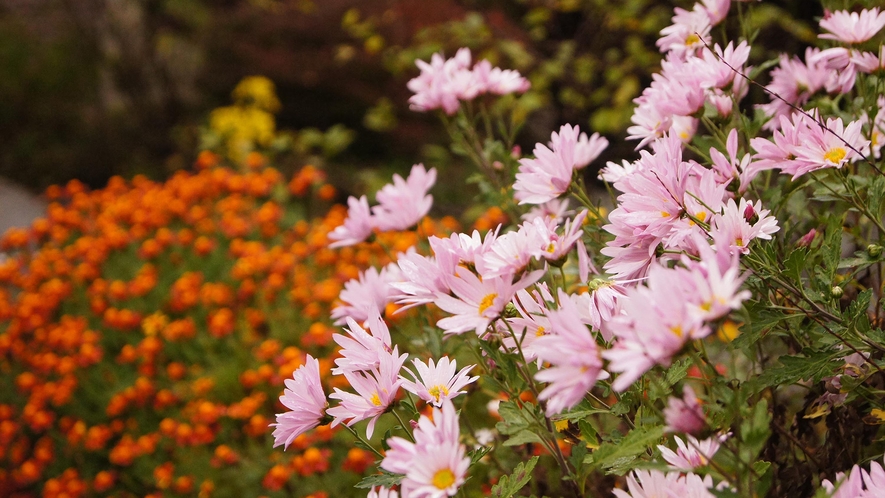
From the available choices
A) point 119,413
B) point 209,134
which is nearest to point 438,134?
point 209,134

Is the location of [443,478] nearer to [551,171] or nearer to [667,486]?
[667,486]

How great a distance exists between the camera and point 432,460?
2.58ft

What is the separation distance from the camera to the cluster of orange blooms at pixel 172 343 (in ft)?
8.10

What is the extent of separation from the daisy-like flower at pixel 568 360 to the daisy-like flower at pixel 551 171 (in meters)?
0.40

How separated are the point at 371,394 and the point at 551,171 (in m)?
0.47

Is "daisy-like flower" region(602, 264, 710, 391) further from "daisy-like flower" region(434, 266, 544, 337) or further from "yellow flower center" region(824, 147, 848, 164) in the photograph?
"yellow flower center" region(824, 147, 848, 164)

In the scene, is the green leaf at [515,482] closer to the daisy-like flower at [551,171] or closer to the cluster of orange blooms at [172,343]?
the daisy-like flower at [551,171]

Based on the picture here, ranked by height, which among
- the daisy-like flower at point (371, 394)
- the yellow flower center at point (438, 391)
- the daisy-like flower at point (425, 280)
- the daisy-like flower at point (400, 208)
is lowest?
the yellow flower center at point (438, 391)

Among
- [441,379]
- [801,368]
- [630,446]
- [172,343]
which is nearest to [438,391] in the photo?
[441,379]

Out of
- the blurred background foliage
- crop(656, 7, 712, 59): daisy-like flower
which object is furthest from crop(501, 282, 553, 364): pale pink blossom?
the blurred background foliage

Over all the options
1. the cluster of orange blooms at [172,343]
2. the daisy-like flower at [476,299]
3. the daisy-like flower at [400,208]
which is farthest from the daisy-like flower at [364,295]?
the cluster of orange blooms at [172,343]

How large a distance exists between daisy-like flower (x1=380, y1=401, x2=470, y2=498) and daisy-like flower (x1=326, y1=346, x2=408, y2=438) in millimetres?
143

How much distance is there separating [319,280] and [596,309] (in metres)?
2.74

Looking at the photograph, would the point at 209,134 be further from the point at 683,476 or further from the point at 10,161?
the point at 683,476
